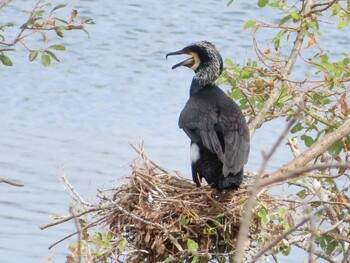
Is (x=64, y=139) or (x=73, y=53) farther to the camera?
(x=73, y=53)

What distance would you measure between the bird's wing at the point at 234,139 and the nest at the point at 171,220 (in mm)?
126

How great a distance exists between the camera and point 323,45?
13.6 meters

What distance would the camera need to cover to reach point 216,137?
5.03 meters

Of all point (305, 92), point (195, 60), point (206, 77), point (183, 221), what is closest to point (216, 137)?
point (305, 92)

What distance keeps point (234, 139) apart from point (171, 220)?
53 centimetres

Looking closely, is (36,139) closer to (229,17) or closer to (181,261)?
(229,17)

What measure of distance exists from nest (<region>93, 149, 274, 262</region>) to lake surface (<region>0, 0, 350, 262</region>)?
2.72m

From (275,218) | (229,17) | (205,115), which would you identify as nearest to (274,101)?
(205,115)

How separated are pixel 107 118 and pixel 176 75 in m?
1.68

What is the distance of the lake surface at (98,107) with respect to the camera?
9477 mm

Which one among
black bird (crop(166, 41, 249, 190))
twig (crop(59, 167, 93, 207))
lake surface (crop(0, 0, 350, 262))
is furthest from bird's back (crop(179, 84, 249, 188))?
lake surface (crop(0, 0, 350, 262))

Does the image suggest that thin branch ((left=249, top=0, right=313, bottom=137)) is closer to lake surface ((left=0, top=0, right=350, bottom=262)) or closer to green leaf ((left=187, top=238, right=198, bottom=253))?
green leaf ((left=187, top=238, right=198, bottom=253))

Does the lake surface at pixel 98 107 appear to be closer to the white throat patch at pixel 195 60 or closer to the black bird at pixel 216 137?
the white throat patch at pixel 195 60

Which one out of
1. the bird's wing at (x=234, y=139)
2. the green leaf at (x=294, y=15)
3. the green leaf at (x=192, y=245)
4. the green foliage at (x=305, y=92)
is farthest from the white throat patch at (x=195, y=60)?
the green leaf at (x=192, y=245)
